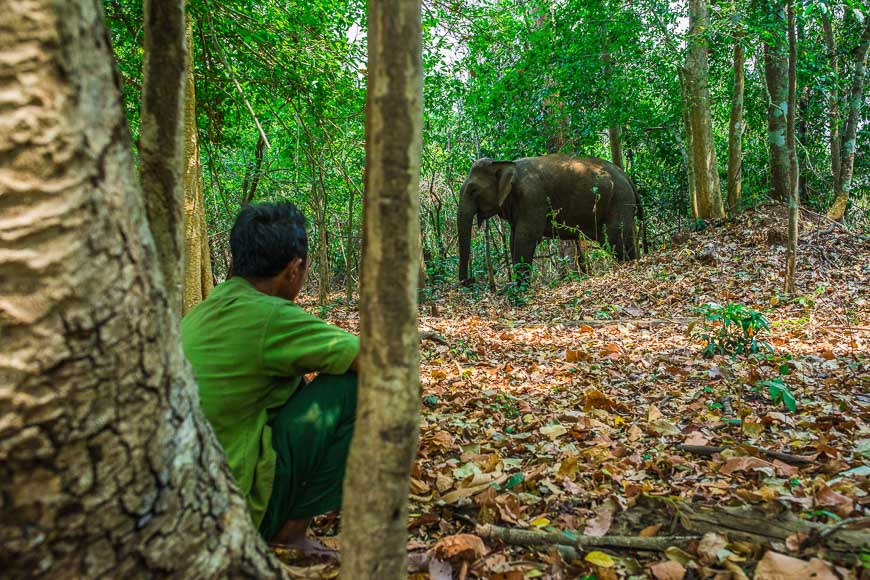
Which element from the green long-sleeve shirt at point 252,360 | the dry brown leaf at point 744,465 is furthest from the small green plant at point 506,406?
the green long-sleeve shirt at point 252,360

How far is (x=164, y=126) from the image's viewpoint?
170 centimetres

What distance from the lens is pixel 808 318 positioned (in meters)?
6.46

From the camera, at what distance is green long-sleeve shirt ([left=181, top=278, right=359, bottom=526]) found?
2.28m

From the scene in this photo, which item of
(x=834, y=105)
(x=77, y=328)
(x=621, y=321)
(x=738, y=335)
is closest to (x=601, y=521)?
(x=77, y=328)

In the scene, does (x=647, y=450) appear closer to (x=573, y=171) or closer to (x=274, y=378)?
(x=274, y=378)

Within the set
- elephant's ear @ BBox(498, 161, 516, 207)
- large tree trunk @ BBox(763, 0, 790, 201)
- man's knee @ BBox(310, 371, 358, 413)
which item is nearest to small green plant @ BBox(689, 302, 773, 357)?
man's knee @ BBox(310, 371, 358, 413)

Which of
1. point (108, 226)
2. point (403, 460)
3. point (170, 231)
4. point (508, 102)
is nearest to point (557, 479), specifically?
point (403, 460)

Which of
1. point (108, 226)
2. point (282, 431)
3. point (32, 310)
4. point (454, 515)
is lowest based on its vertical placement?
point (454, 515)

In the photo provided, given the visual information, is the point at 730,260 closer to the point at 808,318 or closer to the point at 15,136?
the point at 808,318

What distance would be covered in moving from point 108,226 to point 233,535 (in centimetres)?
74

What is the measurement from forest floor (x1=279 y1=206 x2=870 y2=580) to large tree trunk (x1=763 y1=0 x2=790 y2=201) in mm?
3483

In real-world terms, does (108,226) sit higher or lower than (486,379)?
higher

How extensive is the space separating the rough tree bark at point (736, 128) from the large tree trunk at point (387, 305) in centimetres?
908

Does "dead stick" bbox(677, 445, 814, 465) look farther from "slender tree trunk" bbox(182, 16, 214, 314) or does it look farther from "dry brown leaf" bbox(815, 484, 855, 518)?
"slender tree trunk" bbox(182, 16, 214, 314)
